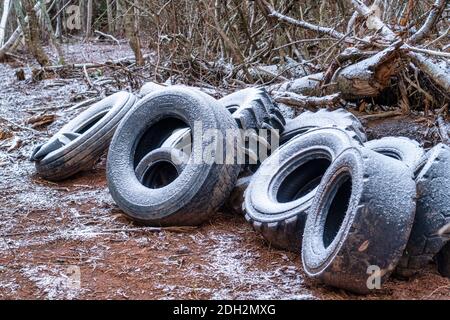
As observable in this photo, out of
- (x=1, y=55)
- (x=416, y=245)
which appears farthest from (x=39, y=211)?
(x=1, y=55)

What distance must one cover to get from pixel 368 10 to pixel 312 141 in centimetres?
178

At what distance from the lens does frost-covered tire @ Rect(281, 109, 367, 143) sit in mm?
4429

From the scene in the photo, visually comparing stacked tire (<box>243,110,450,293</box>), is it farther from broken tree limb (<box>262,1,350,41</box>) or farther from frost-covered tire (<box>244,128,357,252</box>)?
broken tree limb (<box>262,1,350,41</box>)

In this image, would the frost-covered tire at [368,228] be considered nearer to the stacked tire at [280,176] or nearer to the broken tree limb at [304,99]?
the stacked tire at [280,176]

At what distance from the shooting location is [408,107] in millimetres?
5070

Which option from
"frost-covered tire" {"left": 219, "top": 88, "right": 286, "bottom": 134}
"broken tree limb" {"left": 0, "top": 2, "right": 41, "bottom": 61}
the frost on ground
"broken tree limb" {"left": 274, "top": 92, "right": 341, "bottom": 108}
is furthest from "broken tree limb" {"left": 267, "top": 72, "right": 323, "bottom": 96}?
"broken tree limb" {"left": 0, "top": 2, "right": 41, "bottom": 61}

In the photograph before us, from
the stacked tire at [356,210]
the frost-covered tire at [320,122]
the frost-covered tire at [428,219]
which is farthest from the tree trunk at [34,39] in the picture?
the frost-covered tire at [428,219]

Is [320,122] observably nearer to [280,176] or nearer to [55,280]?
[280,176]

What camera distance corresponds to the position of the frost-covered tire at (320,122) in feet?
14.5

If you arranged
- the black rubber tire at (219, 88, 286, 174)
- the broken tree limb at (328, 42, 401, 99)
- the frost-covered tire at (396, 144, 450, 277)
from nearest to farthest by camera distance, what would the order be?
the frost-covered tire at (396, 144, 450, 277), the black rubber tire at (219, 88, 286, 174), the broken tree limb at (328, 42, 401, 99)

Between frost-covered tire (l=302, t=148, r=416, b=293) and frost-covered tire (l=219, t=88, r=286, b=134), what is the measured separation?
4.61ft

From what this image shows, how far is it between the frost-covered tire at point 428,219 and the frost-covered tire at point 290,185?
504 millimetres

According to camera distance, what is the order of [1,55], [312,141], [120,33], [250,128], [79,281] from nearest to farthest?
[79,281], [312,141], [250,128], [1,55], [120,33]

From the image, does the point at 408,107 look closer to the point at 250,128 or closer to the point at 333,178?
the point at 250,128
